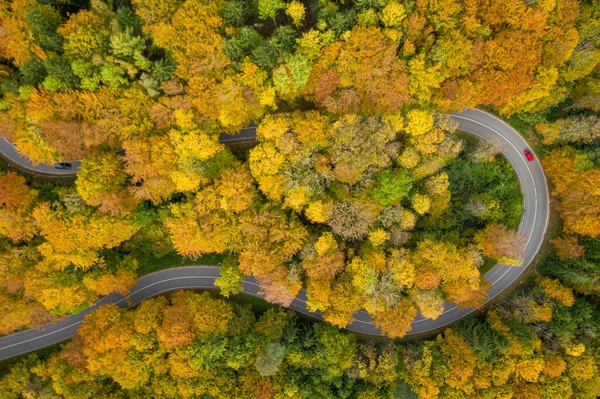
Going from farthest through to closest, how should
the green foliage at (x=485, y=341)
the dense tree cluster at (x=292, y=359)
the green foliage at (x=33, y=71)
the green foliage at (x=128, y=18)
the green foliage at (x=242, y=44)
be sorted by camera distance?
the green foliage at (x=485, y=341) < the dense tree cluster at (x=292, y=359) < the green foliage at (x=33, y=71) < the green foliage at (x=128, y=18) < the green foliage at (x=242, y=44)

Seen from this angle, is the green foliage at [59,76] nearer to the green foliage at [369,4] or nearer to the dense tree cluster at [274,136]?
the dense tree cluster at [274,136]

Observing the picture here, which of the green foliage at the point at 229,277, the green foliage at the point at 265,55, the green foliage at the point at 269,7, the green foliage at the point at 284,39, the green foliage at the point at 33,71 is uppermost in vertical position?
the green foliage at the point at 269,7

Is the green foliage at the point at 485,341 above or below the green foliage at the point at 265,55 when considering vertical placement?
below

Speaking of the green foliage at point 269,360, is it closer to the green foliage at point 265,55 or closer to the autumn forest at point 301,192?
the autumn forest at point 301,192

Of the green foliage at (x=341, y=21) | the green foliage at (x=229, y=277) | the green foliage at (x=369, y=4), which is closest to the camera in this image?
the green foliage at (x=341, y=21)

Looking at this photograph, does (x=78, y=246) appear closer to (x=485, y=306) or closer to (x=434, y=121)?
(x=434, y=121)

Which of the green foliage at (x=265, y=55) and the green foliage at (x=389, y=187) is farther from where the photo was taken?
the green foliage at (x=389, y=187)

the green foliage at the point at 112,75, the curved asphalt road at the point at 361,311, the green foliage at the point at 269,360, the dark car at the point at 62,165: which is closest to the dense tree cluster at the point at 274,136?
the green foliage at the point at 112,75

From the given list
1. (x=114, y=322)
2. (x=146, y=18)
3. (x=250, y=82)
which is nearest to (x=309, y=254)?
(x=250, y=82)

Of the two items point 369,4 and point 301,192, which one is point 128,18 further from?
point 301,192
